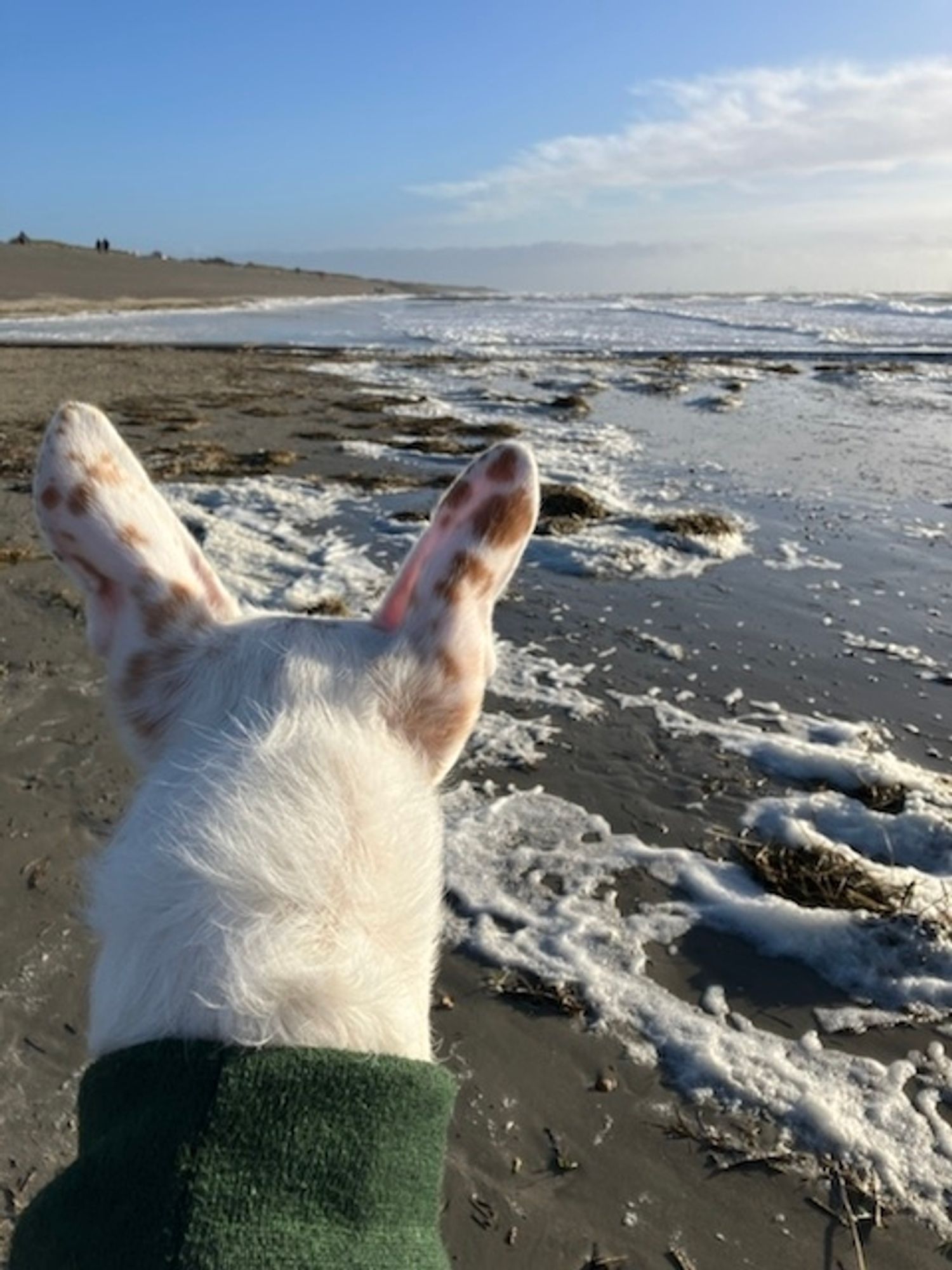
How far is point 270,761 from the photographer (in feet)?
4.61

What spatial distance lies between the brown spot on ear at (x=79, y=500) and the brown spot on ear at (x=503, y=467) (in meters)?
0.62

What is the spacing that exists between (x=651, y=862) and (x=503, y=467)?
10.2ft

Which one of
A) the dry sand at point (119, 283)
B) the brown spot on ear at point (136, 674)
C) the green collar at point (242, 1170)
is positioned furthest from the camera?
the dry sand at point (119, 283)

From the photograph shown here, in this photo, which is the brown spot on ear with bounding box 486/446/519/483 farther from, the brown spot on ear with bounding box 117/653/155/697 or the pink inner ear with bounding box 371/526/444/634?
the brown spot on ear with bounding box 117/653/155/697

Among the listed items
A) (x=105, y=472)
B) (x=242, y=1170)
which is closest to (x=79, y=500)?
(x=105, y=472)

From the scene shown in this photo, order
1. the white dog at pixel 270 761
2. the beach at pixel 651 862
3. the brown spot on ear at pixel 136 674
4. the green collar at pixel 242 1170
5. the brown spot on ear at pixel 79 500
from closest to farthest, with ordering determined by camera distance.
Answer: the green collar at pixel 242 1170
the white dog at pixel 270 761
the brown spot on ear at pixel 79 500
the brown spot on ear at pixel 136 674
the beach at pixel 651 862

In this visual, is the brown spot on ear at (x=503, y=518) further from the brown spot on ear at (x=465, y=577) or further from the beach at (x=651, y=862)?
the beach at (x=651, y=862)

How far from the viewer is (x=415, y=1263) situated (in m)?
1.16

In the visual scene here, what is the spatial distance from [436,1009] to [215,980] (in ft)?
7.96

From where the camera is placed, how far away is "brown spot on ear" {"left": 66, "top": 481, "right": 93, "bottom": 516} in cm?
151

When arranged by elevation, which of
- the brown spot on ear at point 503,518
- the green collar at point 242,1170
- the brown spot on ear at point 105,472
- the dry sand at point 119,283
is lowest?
the green collar at point 242,1170

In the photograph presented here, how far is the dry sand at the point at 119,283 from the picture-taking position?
4362 cm

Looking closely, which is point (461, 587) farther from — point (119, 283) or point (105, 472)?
point (119, 283)

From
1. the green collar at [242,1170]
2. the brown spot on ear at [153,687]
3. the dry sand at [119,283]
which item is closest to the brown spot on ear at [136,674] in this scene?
the brown spot on ear at [153,687]
